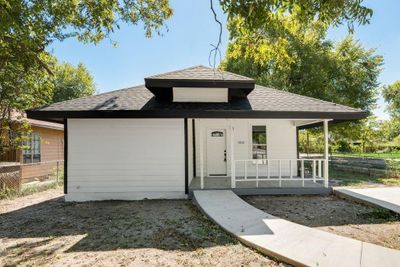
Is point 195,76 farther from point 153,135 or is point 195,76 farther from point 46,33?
point 46,33

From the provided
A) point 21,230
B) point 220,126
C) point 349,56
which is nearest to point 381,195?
point 220,126

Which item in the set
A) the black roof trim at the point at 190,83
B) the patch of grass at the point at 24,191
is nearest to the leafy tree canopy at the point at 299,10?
the black roof trim at the point at 190,83

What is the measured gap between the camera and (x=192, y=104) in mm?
9227

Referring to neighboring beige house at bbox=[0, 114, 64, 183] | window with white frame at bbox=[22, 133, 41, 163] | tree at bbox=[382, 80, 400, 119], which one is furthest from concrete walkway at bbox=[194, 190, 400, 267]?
tree at bbox=[382, 80, 400, 119]

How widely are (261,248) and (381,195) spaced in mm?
6050

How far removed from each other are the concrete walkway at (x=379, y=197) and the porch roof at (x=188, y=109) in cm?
246

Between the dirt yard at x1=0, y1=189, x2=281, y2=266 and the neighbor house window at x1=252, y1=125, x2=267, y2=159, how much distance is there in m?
4.47

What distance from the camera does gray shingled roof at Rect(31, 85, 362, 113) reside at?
28.0 ft

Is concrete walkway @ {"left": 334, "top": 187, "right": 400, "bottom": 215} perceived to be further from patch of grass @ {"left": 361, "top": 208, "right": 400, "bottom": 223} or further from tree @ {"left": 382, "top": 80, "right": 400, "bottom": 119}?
tree @ {"left": 382, "top": 80, "right": 400, "bottom": 119}

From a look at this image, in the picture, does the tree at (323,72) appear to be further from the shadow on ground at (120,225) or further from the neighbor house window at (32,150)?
the shadow on ground at (120,225)

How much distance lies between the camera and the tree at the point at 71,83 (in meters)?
34.3

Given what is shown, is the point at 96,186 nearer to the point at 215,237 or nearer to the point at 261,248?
the point at 215,237

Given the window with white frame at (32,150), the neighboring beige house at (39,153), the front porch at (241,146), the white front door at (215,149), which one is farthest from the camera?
the window with white frame at (32,150)

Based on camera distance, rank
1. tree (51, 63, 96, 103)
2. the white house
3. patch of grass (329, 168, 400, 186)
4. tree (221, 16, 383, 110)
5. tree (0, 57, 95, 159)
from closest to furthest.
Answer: the white house < tree (0, 57, 95, 159) < patch of grass (329, 168, 400, 186) < tree (221, 16, 383, 110) < tree (51, 63, 96, 103)
